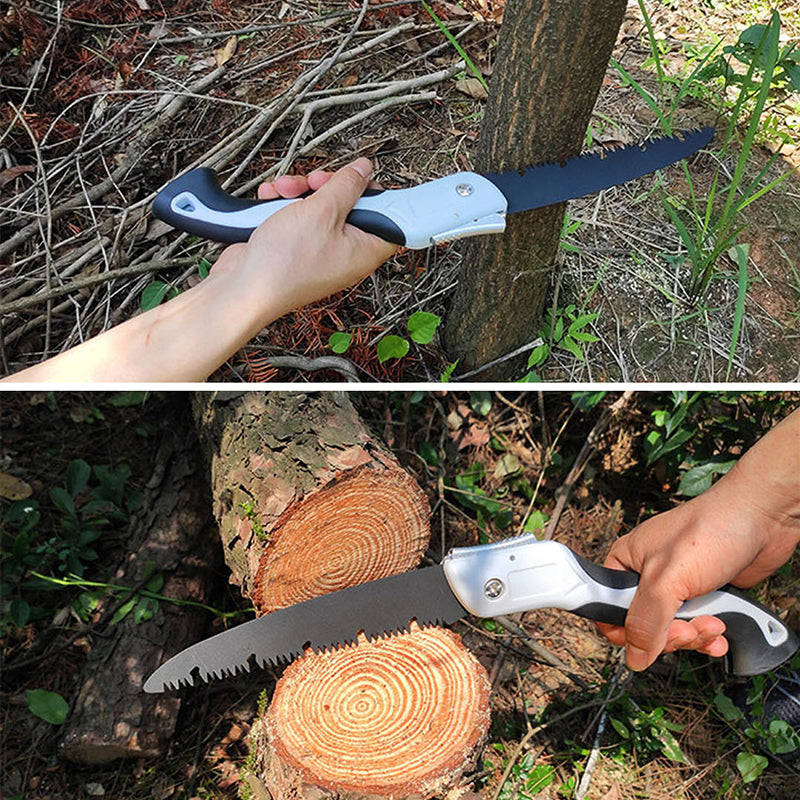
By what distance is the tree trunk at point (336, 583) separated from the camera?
1.52 m

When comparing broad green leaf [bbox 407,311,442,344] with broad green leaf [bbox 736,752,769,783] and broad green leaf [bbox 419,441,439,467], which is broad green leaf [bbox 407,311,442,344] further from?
broad green leaf [bbox 736,752,769,783]

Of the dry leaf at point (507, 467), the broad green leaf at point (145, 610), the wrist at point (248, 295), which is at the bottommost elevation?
the broad green leaf at point (145, 610)

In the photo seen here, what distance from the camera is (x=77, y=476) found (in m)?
2.36

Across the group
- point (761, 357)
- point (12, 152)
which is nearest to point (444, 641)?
point (761, 357)

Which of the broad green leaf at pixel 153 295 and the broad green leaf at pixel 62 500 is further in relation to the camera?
the broad green leaf at pixel 62 500

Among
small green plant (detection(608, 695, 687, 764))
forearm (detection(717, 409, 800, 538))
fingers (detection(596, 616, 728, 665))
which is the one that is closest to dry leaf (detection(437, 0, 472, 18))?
forearm (detection(717, 409, 800, 538))

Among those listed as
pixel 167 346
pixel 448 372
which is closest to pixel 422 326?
pixel 448 372

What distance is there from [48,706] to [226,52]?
208 cm

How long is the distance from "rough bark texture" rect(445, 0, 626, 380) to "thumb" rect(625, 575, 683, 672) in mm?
832

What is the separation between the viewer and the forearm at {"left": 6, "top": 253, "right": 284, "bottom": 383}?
5.32 feet

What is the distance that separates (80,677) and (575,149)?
1874 millimetres

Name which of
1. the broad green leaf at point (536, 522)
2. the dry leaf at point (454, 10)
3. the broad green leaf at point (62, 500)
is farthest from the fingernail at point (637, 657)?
the dry leaf at point (454, 10)

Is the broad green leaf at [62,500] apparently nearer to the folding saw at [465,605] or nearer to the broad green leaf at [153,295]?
the broad green leaf at [153,295]

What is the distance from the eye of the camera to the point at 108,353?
163 cm
